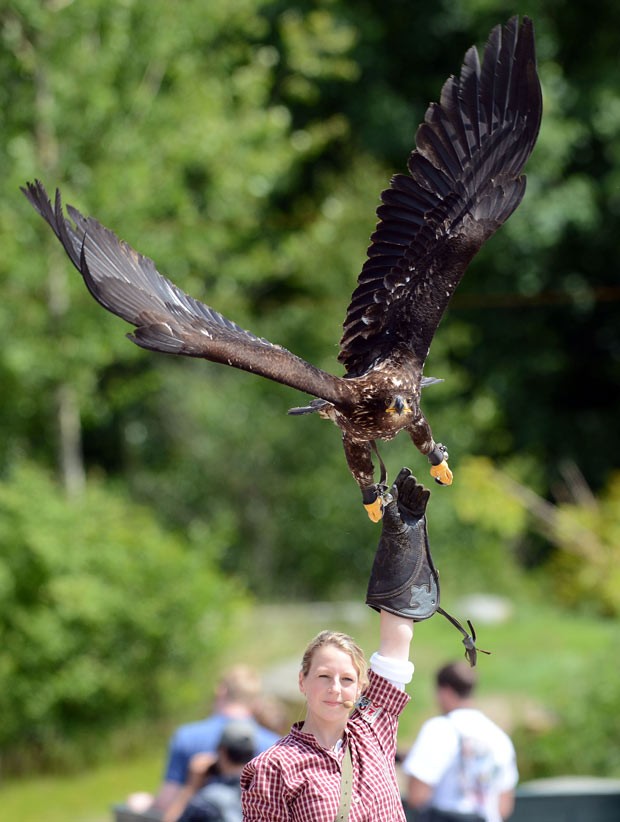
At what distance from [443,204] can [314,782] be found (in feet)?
4.80

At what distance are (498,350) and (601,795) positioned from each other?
1158 cm

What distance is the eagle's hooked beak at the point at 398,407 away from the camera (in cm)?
289

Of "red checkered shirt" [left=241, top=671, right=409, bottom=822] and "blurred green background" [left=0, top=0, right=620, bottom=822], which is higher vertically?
"blurred green background" [left=0, top=0, right=620, bottom=822]

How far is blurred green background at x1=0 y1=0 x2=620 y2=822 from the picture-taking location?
1053 centimetres

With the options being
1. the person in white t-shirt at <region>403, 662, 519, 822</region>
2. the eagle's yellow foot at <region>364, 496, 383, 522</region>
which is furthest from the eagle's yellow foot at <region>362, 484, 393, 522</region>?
the person in white t-shirt at <region>403, 662, 519, 822</region>

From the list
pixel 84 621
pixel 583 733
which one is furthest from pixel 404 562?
pixel 84 621

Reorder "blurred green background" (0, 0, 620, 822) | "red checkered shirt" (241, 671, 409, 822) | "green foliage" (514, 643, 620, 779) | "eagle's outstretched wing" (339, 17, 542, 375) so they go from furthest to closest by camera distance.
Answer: "blurred green background" (0, 0, 620, 822)
"green foliage" (514, 643, 620, 779)
"eagle's outstretched wing" (339, 17, 542, 375)
"red checkered shirt" (241, 671, 409, 822)

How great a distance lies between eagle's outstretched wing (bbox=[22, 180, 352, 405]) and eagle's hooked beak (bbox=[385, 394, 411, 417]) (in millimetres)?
114

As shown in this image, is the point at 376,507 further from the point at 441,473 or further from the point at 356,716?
the point at 356,716

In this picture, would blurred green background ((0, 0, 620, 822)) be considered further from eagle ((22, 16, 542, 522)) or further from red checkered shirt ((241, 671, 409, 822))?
red checkered shirt ((241, 671, 409, 822))

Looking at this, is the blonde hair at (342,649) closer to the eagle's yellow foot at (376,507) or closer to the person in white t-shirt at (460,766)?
the eagle's yellow foot at (376,507)

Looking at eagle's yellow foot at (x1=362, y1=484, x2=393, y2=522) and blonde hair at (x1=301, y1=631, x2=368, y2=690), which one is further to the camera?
eagle's yellow foot at (x1=362, y1=484, x2=393, y2=522)

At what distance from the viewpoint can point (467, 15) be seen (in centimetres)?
1686

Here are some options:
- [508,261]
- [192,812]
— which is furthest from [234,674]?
[508,261]
